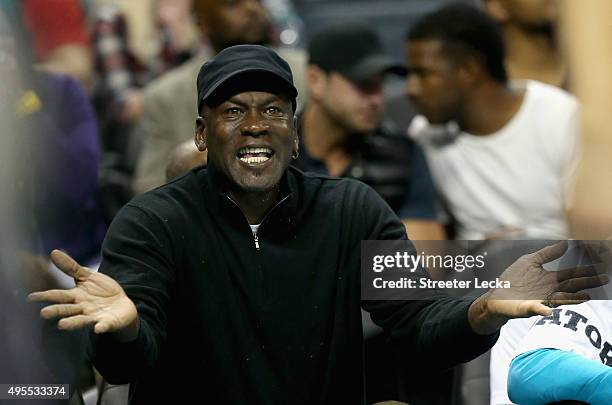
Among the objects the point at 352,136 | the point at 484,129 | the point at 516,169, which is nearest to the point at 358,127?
the point at 352,136

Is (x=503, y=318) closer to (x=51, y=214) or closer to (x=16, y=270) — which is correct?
(x=16, y=270)

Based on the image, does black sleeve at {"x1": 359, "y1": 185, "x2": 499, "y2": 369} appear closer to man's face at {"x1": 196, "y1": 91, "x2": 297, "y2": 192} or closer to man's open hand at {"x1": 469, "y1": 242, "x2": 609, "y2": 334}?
man's open hand at {"x1": 469, "y1": 242, "x2": 609, "y2": 334}

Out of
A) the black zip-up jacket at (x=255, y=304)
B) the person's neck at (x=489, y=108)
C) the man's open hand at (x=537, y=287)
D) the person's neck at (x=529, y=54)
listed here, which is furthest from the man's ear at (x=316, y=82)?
the man's open hand at (x=537, y=287)

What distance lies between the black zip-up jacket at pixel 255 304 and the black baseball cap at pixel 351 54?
2.12 m

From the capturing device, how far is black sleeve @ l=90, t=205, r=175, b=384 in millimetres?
2588

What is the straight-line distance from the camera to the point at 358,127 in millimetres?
4969

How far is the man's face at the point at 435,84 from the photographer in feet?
15.8

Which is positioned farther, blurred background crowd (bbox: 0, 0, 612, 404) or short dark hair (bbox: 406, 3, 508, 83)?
short dark hair (bbox: 406, 3, 508, 83)

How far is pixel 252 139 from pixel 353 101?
2120 mm

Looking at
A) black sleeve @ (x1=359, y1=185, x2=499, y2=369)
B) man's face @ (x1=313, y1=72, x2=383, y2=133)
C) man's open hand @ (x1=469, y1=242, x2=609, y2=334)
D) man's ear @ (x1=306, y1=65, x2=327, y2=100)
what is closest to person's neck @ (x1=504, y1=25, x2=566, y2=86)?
man's face @ (x1=313, y1=72, x2=383, y2=133)

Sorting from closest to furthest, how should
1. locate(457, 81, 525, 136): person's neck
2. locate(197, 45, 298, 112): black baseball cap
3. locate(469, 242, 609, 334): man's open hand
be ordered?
locate(469, 242, 609, 334): man's open hand → locate(197, 45, 298, 112): black baseball cap → locate(457, 81, 525, 136): person's neck

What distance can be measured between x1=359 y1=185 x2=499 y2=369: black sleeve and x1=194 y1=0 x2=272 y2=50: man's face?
2442mm

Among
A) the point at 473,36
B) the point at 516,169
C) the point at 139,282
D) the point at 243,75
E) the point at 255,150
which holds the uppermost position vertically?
the point at 473,36

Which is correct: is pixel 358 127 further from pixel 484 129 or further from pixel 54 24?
pixel 54 24
